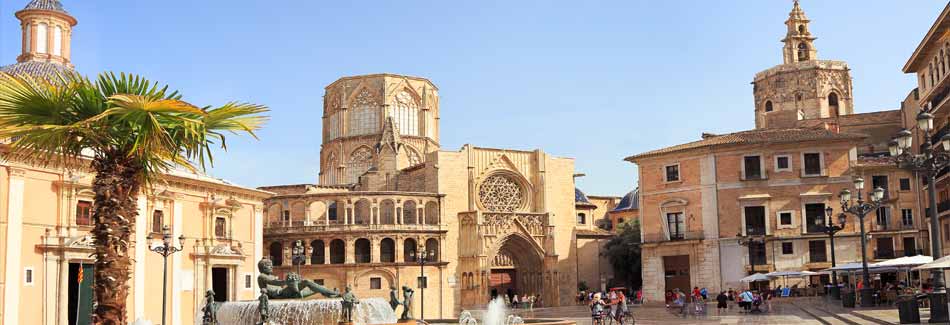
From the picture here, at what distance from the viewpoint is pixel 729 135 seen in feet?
161

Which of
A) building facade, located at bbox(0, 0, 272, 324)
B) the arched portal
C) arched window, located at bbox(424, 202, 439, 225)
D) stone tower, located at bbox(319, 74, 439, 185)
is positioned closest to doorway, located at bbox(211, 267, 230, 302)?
building facade, located at bbox(0, 0, 272, 324)

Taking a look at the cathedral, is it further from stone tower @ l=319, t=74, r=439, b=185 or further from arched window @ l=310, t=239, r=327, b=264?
stone tower @ l=319, t=74, r=439, b=185

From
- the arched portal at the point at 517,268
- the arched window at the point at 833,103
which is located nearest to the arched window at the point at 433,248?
the arched portal at the point at 517,268

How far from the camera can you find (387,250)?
5381 cm

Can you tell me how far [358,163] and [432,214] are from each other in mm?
14700

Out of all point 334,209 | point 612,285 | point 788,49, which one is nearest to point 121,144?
point 334,209

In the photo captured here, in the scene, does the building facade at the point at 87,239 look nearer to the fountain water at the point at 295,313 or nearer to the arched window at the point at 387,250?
the fountain water at the point at 295,313

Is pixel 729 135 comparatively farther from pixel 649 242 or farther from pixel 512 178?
pixel 512 178

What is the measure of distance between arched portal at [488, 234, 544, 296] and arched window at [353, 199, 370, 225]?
25.3ft

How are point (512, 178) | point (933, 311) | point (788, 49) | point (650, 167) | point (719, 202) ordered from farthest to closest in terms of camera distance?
1. point (788, 49)
2. point (512, 178)
3. point (650, 167)
4. point (719, 202)
5. point (933, 311)

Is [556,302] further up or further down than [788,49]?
further down

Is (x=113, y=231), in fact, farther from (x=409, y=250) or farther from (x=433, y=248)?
(x=433, y=248)

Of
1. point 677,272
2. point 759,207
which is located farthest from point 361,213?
point 759,207

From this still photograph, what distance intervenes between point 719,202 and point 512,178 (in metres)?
16.0
